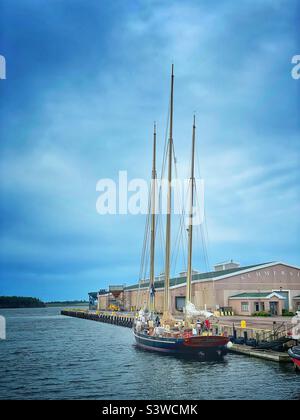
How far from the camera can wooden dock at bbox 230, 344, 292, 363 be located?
35688 mm

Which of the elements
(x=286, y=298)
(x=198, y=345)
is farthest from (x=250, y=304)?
(x=198, y=345)

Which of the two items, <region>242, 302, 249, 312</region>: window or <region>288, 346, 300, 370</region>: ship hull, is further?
<region>242, 302, 249, 312</region>: window

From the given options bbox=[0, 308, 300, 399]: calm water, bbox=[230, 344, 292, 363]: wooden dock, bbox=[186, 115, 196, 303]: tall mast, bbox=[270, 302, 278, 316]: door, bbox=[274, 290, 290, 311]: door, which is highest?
bbox=[186, 115, 196, 303]: tall mast

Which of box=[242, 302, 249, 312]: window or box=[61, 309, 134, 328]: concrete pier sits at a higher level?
box=[242, 302, 249, 312]: window

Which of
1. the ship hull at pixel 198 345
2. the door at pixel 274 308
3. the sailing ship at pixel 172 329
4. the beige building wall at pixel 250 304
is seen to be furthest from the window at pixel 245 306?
the ship hull at pixel 198 345

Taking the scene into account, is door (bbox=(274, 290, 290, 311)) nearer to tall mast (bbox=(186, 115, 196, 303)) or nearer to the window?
the window

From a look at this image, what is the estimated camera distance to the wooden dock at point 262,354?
3569 centimetres

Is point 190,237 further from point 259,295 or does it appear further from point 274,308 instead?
point 274,308

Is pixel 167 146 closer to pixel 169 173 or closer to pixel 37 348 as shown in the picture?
pixel 169 173

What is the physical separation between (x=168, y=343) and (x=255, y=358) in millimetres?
7864

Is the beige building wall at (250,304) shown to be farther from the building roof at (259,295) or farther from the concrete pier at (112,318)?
the concrete pier at (112,318)

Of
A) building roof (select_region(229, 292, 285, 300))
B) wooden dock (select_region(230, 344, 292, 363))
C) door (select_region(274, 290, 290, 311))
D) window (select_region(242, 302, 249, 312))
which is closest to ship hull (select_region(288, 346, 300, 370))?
wooden dock (select_region(230, 344, 292, 363))

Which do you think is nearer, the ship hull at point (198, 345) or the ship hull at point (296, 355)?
the ship hull at point (296, 355)
